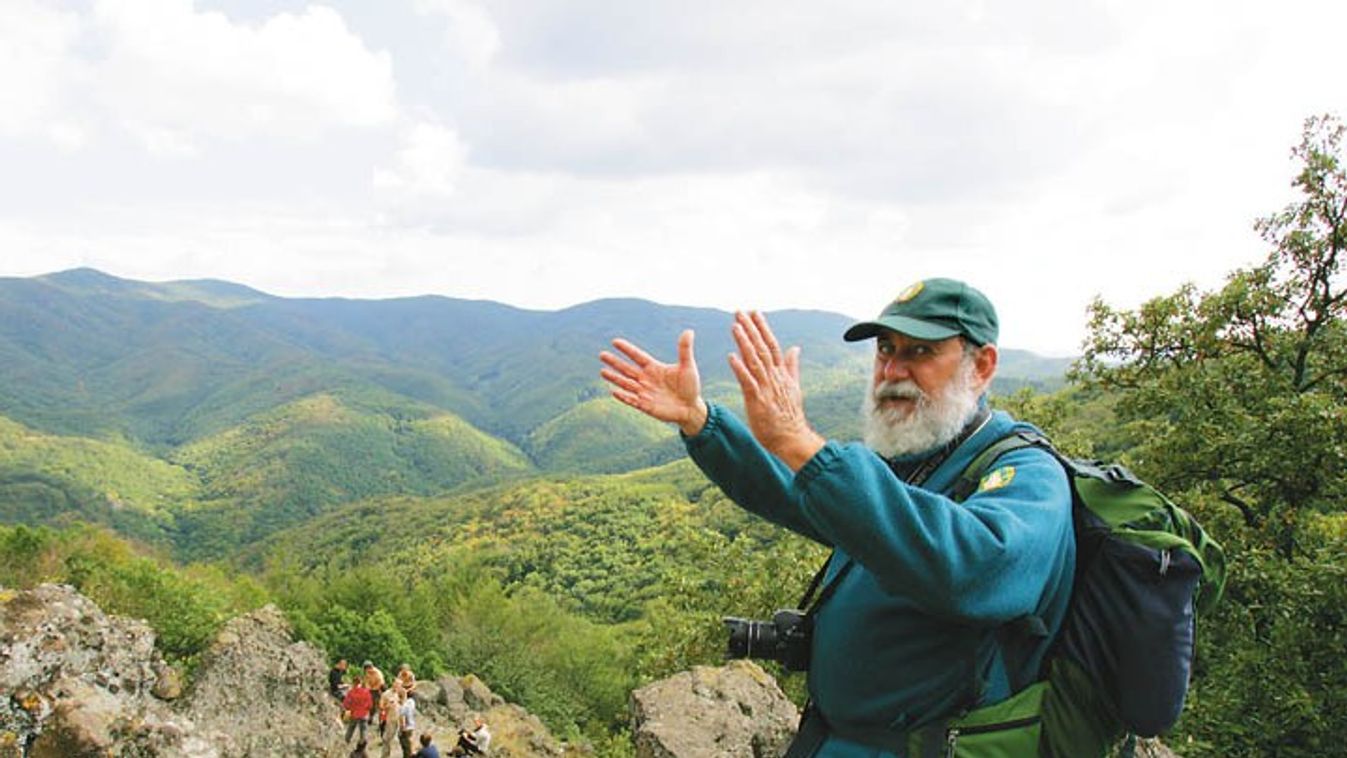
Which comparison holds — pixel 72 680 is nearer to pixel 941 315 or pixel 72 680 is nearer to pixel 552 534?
pixel 941 315

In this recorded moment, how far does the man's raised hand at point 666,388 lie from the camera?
2.78 metres

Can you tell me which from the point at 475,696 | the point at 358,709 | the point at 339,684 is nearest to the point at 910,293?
the point at 358,709

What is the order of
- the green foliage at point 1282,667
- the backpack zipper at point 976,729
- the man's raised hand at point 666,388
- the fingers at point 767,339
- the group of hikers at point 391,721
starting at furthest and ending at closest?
the group of hikers at point 391,721, the green foliage at point 1282,667, the man's raised hand at point 666,388, the fingers at point 767,339, the backpack zipper at point 976,729

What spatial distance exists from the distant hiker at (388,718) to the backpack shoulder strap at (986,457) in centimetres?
1420

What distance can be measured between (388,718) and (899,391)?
14545 mm

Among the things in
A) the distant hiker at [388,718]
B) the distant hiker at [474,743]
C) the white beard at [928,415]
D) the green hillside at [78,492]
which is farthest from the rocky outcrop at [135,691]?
the green hillside at [78,492]

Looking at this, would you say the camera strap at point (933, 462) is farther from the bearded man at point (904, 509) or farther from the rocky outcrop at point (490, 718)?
the rocky outcrop at point (490, 718)

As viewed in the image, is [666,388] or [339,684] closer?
[666,388]

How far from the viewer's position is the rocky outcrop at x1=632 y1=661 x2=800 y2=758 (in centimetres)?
669

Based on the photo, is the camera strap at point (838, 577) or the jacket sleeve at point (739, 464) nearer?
the camera strap at point (838, 577)

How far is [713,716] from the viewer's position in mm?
7133

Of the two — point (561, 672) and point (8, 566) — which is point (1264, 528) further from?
point (8, 566)

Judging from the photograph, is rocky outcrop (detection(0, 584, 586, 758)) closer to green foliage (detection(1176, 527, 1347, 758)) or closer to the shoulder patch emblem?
the shoulder patch emblem

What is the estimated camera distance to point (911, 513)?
1753mm
